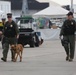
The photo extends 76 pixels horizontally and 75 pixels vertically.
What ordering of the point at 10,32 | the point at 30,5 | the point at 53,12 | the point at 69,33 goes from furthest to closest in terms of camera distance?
the point at 30,5, the point at 53,12, the point at 69,33, the point at 10,32

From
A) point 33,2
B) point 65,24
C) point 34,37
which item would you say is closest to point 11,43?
point 65,24

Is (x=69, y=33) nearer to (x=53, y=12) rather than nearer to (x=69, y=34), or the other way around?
(x=69, y=34)

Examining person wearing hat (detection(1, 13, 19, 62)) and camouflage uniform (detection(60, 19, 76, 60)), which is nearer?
person wearing hat (detection(1, 13, 19, 62))

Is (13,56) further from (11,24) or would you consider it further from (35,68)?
(35,68)

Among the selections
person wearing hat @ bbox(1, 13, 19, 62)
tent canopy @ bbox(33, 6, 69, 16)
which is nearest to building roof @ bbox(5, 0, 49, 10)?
tent canopy @ bbox(33, 6, 69, 16)

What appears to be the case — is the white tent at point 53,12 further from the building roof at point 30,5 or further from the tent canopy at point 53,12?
the building roof at point 30,5

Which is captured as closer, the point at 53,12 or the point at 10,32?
the point at 10,32

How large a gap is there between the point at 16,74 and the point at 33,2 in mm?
82993

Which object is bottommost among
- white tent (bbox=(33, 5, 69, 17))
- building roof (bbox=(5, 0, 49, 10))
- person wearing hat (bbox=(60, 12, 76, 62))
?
building roof (bbox=(5, 0, 49, 10))

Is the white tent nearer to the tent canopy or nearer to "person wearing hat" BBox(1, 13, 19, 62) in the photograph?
the tent canopy

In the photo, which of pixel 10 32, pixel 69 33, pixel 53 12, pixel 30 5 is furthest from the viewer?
pixel 30 5

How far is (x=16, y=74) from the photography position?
42.8ft

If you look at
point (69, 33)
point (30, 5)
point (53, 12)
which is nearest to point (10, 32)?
point (69, 33)

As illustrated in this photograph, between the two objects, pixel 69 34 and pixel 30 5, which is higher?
pixel 69 34
